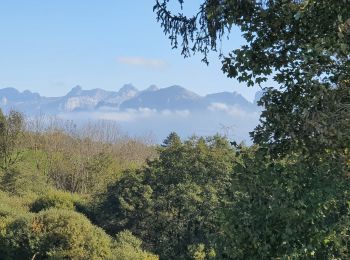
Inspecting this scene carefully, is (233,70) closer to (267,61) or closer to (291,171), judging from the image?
(267,61)

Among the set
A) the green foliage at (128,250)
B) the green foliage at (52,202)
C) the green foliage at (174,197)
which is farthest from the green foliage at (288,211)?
the green foliage at (52,202)

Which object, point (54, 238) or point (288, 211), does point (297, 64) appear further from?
point (54, 238)

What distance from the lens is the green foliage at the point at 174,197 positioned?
1878 centimetres

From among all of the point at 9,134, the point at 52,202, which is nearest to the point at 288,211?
the point at 52,202

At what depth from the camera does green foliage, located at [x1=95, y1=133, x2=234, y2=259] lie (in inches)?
739

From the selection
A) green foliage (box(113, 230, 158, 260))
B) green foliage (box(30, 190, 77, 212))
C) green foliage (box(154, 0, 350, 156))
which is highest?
green foliage (box(154, 0, 350, 156))

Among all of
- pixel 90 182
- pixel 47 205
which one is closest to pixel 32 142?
pixel 90 182

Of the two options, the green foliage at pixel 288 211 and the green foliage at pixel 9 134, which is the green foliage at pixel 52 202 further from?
the green foliage at pixel 288 211

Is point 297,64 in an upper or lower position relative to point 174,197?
upper

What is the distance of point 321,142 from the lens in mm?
4008

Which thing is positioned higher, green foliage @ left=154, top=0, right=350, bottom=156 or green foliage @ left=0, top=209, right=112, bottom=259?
green foliage @ left=154, top=0, right=350, bottom=156

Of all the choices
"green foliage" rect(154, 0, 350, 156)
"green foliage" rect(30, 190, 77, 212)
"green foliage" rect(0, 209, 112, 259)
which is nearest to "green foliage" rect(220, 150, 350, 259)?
"green foliage" rect(154, 0, 350, 156)

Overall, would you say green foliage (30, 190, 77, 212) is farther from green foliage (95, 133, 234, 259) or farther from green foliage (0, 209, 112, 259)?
green foliage (0, 209, 112, 259)

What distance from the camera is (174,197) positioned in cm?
1934
